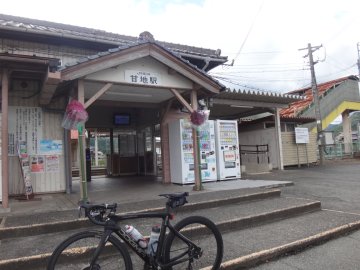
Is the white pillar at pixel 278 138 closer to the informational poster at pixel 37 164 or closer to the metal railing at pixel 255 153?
the metal railing at pixel 255 153

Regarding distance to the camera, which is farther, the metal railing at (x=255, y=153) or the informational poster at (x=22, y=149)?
the metal railing at (x=255, y=153)

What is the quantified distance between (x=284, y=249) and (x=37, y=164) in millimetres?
6456

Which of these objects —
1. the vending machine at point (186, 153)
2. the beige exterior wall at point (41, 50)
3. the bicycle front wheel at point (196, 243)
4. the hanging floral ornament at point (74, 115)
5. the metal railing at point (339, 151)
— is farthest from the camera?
the metal railing at point (339, 151)

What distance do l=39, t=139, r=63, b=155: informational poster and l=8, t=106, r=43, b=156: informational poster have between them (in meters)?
0.12

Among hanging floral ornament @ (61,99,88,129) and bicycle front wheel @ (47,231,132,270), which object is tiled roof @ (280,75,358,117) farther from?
bicycle front wheel @ (47,231,132,270)

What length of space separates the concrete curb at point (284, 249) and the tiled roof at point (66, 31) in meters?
5.05

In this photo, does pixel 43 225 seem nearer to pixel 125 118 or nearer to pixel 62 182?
pixel 62 182

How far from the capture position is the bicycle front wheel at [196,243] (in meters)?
3.68

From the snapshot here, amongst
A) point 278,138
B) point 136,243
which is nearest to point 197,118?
point 136,243

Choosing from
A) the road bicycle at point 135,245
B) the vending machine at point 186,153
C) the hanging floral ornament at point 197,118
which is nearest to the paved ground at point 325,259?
the road bicycle at point 135,245

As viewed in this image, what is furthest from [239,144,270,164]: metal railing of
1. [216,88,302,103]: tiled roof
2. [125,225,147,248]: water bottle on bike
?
[125,225,147,248]: water bottle on bike

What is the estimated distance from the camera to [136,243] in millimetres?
3510

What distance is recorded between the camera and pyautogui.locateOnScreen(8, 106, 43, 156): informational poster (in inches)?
327

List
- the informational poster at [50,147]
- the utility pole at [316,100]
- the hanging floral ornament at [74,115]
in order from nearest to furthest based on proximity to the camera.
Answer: the hanging floral ornament at [74,115]
the informational poster at [50,147]
the utility pole at [316,100]
